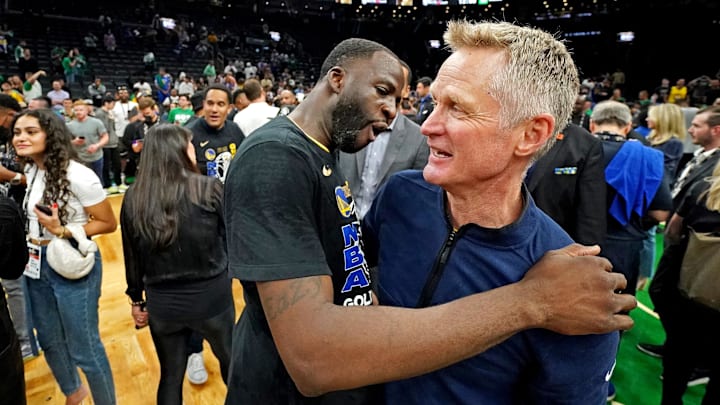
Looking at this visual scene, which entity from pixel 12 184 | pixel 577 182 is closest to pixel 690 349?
pixel 577 182

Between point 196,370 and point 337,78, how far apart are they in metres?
2.55

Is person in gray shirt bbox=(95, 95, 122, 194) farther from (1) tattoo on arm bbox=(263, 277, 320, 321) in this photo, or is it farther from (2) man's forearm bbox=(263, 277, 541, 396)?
(2) man's forearm bbox=(263, 277, 541, 396)

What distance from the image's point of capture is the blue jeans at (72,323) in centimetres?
238

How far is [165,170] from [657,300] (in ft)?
9.76

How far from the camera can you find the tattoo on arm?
2.92 ft

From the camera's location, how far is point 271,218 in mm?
937

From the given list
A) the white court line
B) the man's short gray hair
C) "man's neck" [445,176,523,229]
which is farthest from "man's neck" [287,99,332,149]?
the white court line

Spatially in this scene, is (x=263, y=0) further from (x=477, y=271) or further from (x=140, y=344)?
(x=477, y=271)

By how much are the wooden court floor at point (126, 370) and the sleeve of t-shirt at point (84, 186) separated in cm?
140

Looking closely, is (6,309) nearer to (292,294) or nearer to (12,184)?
(292,294)

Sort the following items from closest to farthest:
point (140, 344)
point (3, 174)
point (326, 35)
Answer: point (3, 174) → point (140, 344) → point (326, 35)

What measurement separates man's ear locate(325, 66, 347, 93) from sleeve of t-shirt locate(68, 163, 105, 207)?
5.95 ft

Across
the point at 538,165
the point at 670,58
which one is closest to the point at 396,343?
the point at 538,165

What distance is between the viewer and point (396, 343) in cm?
82
